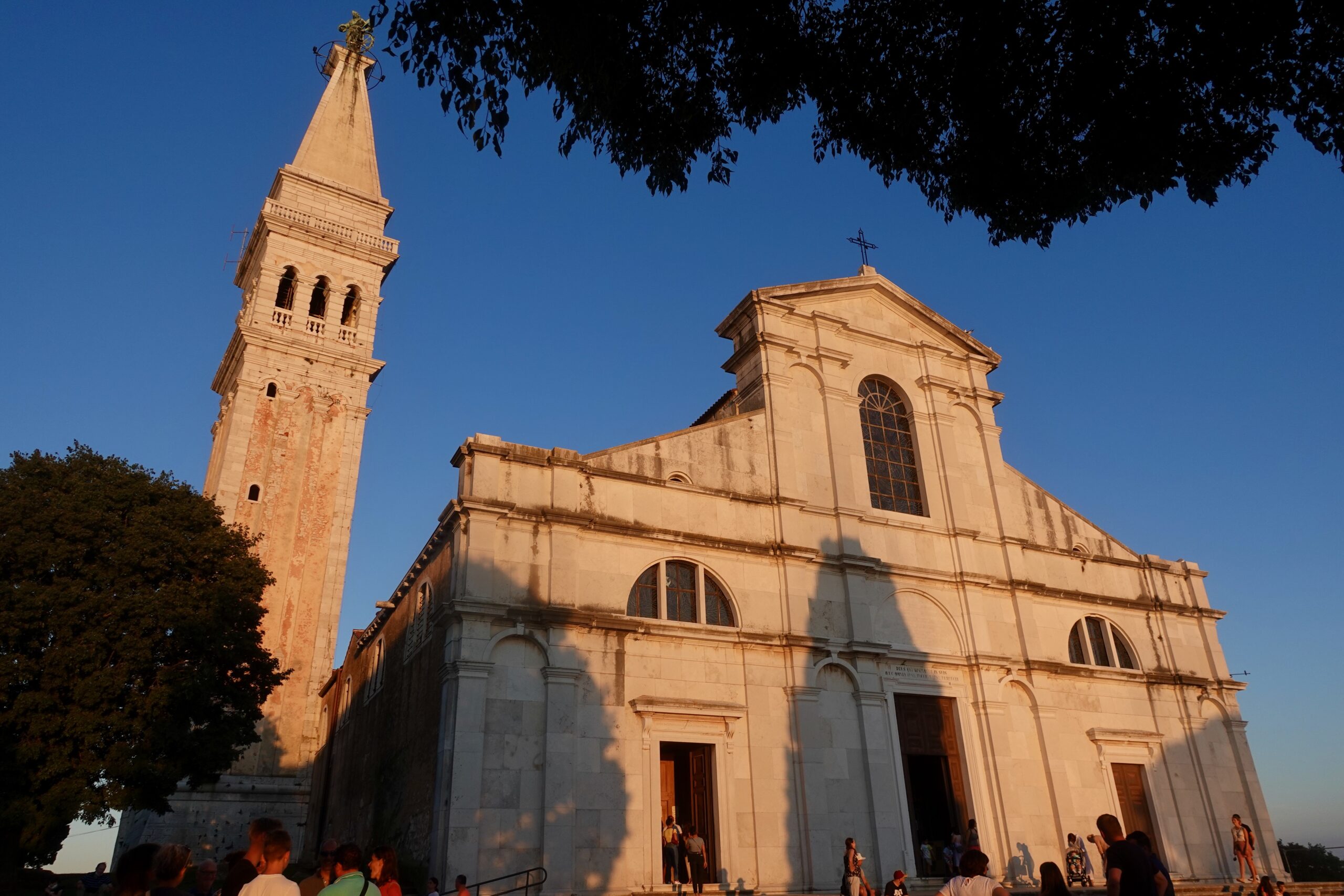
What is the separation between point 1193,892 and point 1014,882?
363 centimetres

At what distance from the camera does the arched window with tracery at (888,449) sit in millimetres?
23172

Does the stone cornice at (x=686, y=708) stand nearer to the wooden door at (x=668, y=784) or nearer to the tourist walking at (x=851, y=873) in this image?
the wooden door at (x=668, y=784)

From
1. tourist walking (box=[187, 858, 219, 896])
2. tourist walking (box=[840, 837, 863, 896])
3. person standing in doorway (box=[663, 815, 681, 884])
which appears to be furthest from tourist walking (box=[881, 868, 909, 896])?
tourist walking (box=[187, 858, 219, 896])

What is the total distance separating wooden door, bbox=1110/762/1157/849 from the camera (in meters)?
21.8

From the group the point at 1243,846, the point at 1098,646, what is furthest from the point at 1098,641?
the point at 1243,846

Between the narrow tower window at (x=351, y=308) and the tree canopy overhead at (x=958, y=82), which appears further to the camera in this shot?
the narrow tower window at (x=351, y=308)

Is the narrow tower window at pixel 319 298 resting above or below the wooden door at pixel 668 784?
above

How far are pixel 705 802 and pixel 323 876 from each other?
1134 centimetres

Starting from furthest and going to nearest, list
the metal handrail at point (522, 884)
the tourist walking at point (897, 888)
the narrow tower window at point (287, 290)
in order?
the narrow tower window at point (287, 290) < the metal handrail at point (522, 884) < the tourist walking at point (897, 888)

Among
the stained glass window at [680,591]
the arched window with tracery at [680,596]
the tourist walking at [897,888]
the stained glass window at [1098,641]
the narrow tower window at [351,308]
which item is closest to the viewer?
the tourist walking at [897,888]

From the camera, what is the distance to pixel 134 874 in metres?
4.96

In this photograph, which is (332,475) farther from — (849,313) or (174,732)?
(849,313)

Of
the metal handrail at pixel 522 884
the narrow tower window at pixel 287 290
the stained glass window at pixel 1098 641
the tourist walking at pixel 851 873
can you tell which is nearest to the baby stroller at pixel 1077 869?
the stained glass window at pixel 1098 641

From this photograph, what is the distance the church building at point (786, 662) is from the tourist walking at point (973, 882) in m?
10.6
